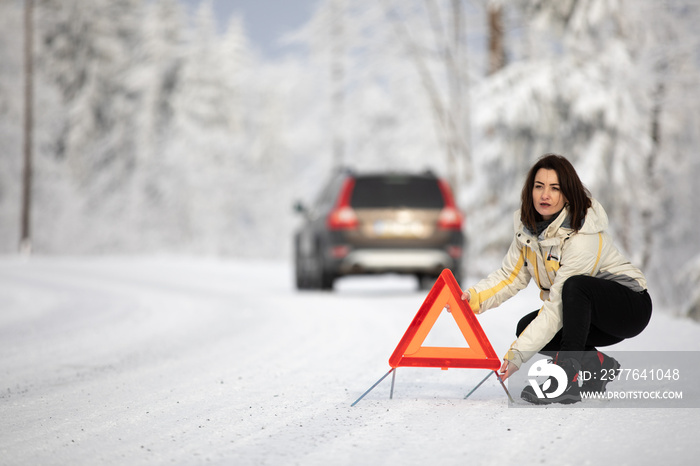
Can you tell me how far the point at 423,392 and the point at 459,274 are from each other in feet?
25.4

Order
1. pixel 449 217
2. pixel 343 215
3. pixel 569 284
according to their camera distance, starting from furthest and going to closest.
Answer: pixel 449 217
pixel 343 215
pixel 569 284

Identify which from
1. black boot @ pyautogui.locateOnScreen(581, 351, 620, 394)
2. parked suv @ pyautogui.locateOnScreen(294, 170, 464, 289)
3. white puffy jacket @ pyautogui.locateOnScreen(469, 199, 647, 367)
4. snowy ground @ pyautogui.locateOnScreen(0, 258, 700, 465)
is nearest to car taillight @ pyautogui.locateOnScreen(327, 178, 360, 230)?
parked suv @ pyautogui.locateOnScreen(294, 170, 464, 289)

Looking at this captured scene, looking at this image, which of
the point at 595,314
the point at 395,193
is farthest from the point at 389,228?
the point at 595,314

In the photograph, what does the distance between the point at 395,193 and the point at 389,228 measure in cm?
68

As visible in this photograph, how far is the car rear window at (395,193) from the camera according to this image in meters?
12.5

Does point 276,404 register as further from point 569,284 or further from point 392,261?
point 392,261

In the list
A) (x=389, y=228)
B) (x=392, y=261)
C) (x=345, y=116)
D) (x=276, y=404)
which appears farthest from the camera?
(x=345, y=116)

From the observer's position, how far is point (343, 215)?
40.4ft

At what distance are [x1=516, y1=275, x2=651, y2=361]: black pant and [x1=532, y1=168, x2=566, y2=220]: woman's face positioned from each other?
389mm

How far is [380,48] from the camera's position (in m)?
23.2

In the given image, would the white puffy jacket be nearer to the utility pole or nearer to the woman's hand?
the woman's hand

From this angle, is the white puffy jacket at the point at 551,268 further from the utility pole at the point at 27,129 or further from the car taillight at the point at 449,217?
the utility pole at the point at 27,129

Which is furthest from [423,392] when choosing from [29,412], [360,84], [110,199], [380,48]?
[110,199]

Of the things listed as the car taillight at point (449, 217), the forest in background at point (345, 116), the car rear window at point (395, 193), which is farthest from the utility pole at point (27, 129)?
the car taillight at point (449, 217)
